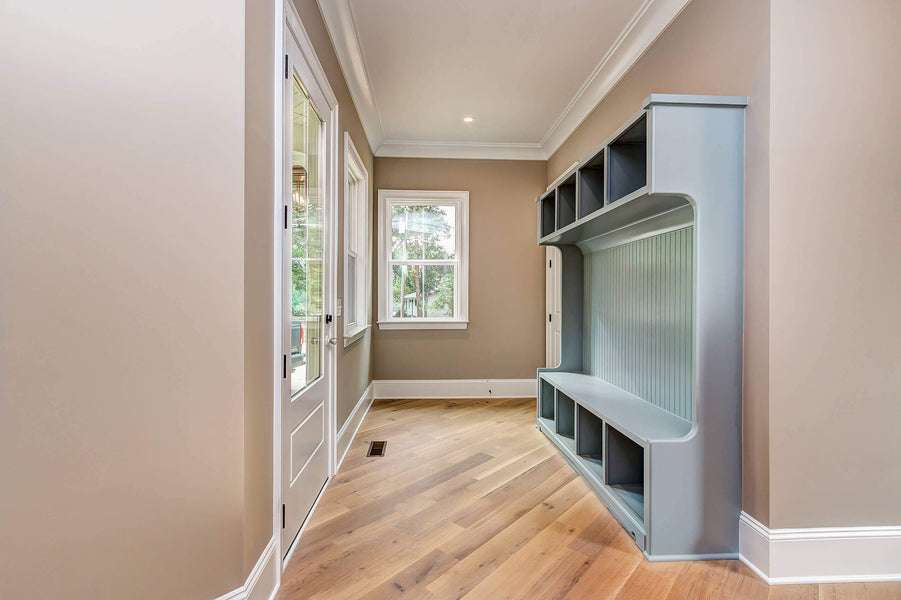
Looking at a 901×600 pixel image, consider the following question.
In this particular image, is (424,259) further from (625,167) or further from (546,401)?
(625,167)

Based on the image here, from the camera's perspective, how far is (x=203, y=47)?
1.28m

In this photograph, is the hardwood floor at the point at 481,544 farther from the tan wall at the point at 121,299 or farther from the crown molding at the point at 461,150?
the crown molding at the point at 461,150

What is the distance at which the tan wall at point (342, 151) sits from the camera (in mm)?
2246

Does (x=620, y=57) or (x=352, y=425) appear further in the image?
(x=352, y=425)

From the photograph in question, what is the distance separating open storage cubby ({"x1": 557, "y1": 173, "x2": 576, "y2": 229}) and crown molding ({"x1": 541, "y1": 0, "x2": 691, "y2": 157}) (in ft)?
2.41

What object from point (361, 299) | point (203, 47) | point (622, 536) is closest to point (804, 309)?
point (622, 536)

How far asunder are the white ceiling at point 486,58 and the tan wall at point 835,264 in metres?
0.87

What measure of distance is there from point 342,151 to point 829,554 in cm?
318

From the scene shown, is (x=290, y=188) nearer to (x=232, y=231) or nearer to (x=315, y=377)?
(x=232, y=231)

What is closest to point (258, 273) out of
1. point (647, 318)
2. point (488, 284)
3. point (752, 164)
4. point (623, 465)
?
point (752, 164)

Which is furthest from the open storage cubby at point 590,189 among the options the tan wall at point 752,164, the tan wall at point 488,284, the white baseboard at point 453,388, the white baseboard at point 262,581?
the white baseboard at point 453,388

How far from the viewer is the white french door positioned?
1818 mm

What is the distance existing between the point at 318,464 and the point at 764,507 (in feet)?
6.64

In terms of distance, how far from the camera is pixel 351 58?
2947mm
